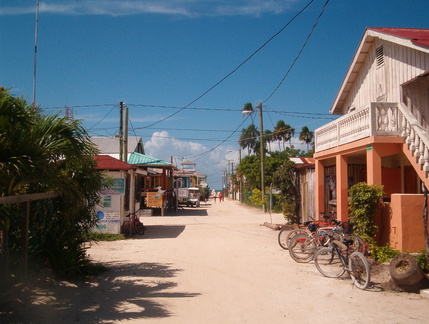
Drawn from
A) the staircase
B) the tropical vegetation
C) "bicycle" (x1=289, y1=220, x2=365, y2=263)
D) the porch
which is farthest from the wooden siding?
the tropical vegetation

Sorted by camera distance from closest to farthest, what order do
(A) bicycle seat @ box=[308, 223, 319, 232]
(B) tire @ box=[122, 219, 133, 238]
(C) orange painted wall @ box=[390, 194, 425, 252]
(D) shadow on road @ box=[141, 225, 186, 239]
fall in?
(C) orange painted wall @ box=[390, 194, 425, 252] → (A) bicycle seat @ box=[308, 223, 319, 232] → (B) tire @ box=[122, 219, 133, 238] → (D) shadow on road @ box=[141, 225, 186, 239]

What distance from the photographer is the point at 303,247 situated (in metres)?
10.1

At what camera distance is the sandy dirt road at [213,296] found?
5.81 metres

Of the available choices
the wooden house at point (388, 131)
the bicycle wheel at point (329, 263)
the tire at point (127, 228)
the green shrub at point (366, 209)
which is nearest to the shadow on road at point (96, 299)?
the bicycle wheel at point (329, 263)

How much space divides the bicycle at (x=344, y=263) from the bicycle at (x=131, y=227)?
8296 millimetres

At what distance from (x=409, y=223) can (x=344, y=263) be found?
2.37 meters

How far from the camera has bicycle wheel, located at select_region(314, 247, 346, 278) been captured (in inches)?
334

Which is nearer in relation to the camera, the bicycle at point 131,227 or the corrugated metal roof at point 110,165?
the corrugated metal roof at point 110,165

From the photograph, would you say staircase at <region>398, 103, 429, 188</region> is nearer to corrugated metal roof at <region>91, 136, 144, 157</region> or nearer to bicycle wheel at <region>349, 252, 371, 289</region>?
bicycle wheel at <region>349, 252, 371, 289</region>

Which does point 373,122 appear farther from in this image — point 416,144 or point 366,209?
point 366,209

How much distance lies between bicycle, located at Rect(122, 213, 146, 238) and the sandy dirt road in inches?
176

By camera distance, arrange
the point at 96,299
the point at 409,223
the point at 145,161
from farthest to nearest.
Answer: the point at 145,161 → the point at 409,223 → the point at 96,299

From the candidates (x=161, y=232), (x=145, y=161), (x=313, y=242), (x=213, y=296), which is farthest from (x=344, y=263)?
(x=145, y=161)

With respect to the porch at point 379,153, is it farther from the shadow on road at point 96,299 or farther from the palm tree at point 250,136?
the palm tree at point 250,136
